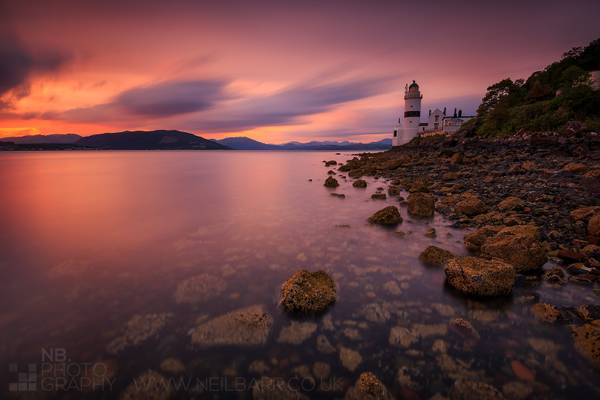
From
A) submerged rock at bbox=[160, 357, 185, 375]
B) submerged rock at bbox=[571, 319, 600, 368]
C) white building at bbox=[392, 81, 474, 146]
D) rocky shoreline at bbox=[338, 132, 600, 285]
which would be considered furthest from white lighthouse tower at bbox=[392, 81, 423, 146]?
submerged rock at bbox=[160, 357, 185, 375]

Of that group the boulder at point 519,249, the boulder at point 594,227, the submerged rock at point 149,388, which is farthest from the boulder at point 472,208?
the submerged rock at point 149,388

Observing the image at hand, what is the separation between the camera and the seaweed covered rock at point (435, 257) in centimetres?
796

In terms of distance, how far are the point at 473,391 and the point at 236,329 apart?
4.17 metres

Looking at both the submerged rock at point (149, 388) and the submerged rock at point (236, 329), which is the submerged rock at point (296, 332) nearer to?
the submerged rock at point (236, 329)

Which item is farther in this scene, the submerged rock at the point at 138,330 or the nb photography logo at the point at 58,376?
the submerged rock at the point at 138,330

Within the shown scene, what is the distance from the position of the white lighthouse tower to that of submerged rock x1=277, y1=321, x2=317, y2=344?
81381 mm

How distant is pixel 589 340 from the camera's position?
15.2 feet

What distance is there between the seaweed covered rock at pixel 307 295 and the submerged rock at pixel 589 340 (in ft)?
14.5

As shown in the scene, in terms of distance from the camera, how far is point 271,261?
349 inches

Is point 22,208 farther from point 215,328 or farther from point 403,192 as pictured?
point 403,192

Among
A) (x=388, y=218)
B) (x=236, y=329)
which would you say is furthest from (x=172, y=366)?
(x=388, y=218)

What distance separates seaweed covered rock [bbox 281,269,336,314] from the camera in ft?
19.7

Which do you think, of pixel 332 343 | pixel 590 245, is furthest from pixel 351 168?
pixel 332 343

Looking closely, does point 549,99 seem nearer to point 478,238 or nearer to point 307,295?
point 478,238
